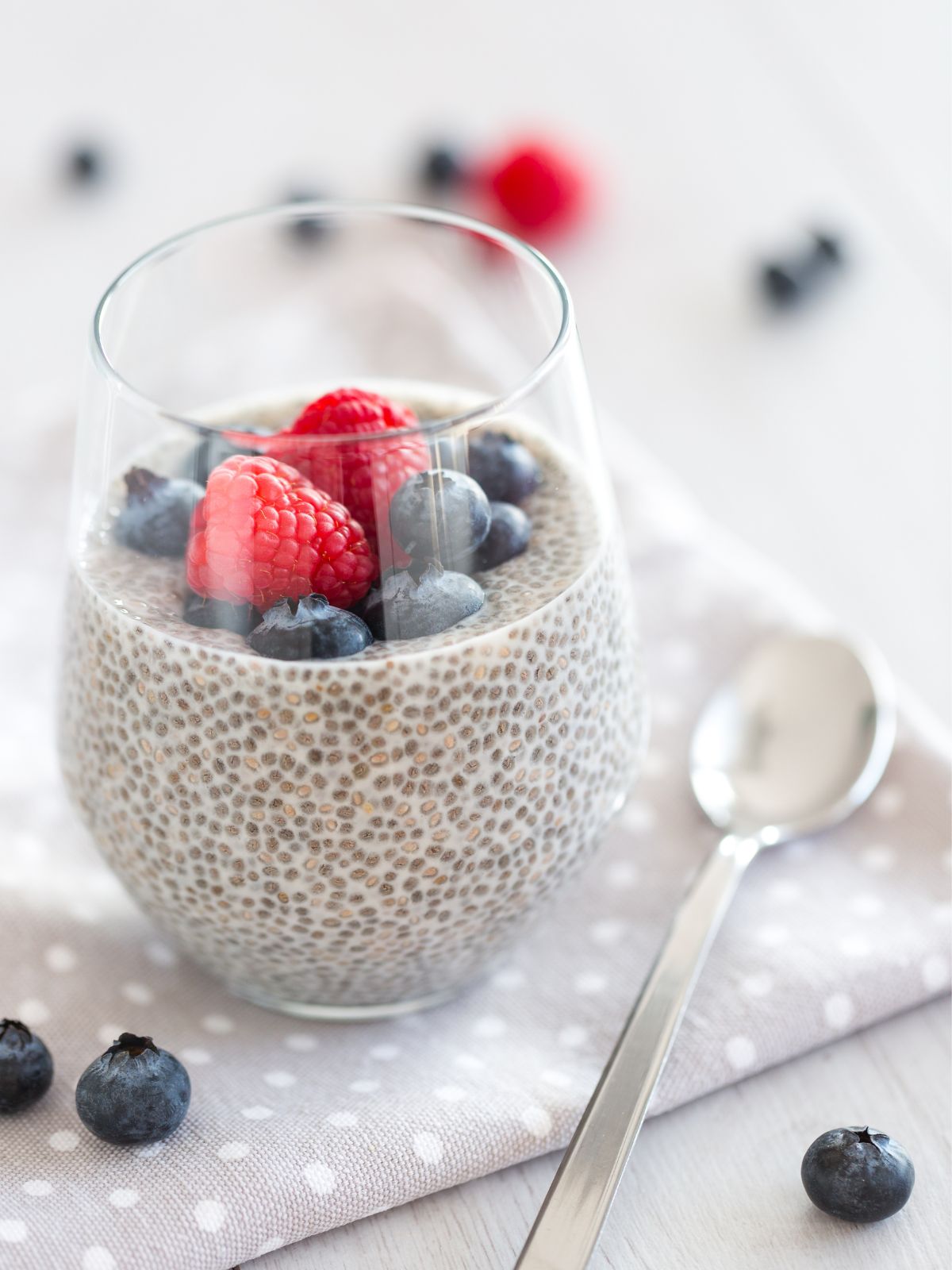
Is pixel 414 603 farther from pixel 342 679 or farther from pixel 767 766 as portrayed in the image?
pixel 767 766

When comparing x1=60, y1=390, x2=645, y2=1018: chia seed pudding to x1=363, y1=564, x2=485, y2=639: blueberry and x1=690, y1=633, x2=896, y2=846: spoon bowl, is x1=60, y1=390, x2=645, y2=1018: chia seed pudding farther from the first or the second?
Result: x1=690, y1=633, x2=896, y2=846: spoon bowl

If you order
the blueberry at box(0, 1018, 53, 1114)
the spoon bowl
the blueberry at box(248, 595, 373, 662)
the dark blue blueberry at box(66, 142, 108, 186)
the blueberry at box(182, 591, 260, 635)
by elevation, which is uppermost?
the blueberry at box(248, 595, 373, 662)

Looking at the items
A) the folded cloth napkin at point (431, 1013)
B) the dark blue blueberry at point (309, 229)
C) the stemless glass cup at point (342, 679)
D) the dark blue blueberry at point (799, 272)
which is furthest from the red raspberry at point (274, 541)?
the dark blue blueberry at point (799, 272)

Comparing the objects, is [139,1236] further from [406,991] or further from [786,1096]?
[786,1096]

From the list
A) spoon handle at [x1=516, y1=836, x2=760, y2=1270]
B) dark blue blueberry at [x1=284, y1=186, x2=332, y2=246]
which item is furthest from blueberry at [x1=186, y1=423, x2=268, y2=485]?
spoon handle at [x1=516, y1=836, x2=760, y2=1270]

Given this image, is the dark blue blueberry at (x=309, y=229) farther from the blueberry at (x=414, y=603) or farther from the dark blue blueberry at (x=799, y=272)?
the dark blue blueberry at (x=799, y=272)

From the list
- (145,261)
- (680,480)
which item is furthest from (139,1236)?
(680,480)

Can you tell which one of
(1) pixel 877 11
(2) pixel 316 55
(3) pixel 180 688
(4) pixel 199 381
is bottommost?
(2) pixel 316 55
